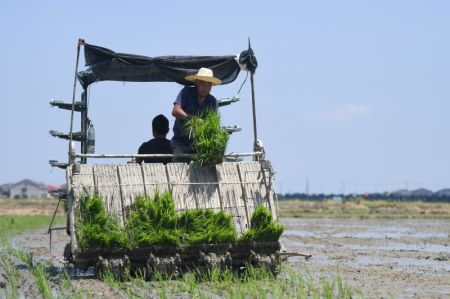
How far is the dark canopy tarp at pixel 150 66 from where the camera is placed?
1133 centimetres

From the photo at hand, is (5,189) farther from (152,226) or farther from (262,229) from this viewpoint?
(152,226)

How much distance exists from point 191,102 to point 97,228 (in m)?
2.19

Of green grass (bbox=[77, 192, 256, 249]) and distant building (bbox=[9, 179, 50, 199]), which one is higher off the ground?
distant building (bbox=[9, 179, 50, 199])

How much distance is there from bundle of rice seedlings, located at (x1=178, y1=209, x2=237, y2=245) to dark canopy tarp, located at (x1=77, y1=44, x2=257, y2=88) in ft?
7.06

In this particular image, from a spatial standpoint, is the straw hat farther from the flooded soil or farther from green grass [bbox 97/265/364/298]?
the flooded soil

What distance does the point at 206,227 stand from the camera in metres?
10.5

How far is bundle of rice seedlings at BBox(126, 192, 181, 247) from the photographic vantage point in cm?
1020

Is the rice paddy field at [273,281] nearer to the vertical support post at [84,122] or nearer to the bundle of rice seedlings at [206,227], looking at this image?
the bundle of rice seedlings at [206,227]

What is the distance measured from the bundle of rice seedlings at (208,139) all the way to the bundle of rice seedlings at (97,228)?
4.25ft

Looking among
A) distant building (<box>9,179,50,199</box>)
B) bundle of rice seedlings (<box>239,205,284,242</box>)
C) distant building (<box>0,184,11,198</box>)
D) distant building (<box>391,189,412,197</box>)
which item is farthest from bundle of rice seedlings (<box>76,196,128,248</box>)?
distant building (<box>391,189,412,197</box>)

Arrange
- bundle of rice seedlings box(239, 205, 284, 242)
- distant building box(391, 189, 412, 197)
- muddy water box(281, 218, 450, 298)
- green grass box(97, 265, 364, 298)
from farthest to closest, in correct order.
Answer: distant building box(391, 189, 412, 197) < bundle of rice seedlings box(239, 205, 284, 242) < muddy water box(281, 218, 450, 298) < green grass box(97, 265, 364, 298)

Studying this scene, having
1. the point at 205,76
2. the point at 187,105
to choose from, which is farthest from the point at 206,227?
the point at 205,76

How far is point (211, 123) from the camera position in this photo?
10898mm

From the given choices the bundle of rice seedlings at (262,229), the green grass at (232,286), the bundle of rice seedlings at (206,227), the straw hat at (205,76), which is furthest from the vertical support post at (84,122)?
the bundle of rice seedlings at (262,229)
